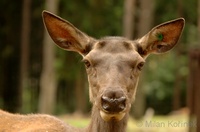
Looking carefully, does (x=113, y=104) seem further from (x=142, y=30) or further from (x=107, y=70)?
(x=142, y=30)

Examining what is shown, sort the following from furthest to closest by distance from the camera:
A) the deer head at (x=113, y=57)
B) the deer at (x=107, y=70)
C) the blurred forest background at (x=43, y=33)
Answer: the blurred forest background at (x=43, y=33)
the deer at (x=107, y=70)
the deer head at (x=113, y=57)

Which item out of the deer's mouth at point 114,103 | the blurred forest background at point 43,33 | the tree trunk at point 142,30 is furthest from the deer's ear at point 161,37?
the blurred forest background at point 43,33

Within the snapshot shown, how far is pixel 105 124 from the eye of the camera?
349 inches

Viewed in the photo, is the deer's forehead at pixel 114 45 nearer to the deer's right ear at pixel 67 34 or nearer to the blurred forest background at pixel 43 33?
the deer's right ear at pixel 67 34

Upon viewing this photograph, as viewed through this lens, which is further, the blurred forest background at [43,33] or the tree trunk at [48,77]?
the blurred forest background at [43,33]

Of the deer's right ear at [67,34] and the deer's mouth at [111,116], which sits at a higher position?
the deer's right ear at [67,34]

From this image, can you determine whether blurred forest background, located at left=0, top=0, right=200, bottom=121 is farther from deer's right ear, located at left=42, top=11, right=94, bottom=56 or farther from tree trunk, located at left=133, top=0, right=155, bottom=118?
deer's right ear, located at left=42, top=11, right=94, bottom=56

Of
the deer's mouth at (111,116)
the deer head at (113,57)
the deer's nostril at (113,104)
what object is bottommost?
the deer's mouth at (111,116)

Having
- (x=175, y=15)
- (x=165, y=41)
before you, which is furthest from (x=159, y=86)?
(x=165, y=41)

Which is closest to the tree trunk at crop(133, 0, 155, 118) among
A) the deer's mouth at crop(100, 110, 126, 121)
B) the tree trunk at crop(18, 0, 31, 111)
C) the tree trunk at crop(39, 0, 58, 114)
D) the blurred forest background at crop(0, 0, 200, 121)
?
the blurred forest background at crop(0, 0, 200, 121)

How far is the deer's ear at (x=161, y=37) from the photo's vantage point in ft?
31.6

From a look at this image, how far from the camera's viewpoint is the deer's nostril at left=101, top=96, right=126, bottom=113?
25.9 feet

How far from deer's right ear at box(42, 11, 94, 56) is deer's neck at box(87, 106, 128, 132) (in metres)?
1.06

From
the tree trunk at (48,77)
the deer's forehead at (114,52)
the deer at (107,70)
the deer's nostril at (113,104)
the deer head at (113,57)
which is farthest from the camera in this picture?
the tree trunk at (48,77)
